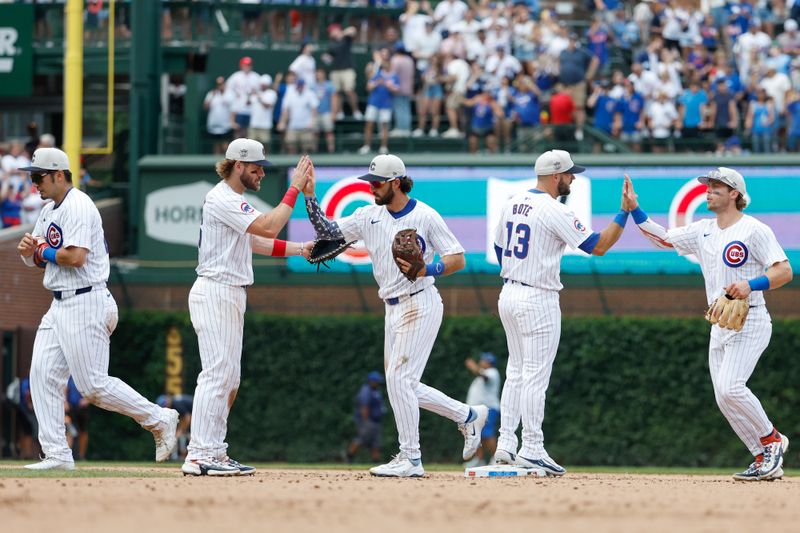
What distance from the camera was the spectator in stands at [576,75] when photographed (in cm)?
2448

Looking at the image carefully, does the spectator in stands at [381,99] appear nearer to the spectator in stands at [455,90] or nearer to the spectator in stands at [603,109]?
the spectator in stands at [455,90]

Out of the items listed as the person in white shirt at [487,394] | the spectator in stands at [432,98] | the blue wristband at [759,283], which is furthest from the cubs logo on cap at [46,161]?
the spectator in stands at [432,98]

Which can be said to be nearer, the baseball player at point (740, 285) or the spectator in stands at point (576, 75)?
the baseball player at point (740, 285)

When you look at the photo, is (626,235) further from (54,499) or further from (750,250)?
(54,499)

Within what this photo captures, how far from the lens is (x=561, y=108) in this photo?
24094 mm

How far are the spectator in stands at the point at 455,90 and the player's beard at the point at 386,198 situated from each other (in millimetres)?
14026

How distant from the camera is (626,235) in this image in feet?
76.4

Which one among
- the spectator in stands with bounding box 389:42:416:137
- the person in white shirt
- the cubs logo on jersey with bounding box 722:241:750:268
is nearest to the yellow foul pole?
the spectator in stands with bounding box 389:42:416:137

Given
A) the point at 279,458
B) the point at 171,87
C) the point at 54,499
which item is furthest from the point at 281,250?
the point at 171,87

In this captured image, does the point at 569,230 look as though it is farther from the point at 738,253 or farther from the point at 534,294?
the point at 738,253

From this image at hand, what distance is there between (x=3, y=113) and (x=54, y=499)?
2169 cm

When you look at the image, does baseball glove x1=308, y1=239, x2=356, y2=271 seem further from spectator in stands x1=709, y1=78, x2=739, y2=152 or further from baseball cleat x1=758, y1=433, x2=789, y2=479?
spectator in stands x1=709, y1=78, x2=739, y2=152

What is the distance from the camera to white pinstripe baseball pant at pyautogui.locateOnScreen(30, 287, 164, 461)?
10.7 metres

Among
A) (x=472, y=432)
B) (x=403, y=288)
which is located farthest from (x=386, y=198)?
(x=472, y=432)
